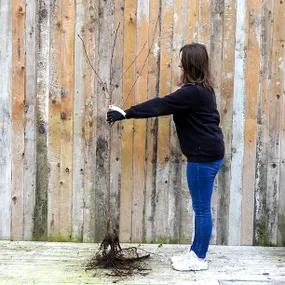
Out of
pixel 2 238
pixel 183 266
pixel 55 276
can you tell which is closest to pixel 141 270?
pixel 183 266

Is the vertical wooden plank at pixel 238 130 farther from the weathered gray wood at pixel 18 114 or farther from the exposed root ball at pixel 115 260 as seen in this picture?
the weathered gray wood at pixel 18 114

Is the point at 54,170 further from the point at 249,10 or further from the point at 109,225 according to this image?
the point at 249,10

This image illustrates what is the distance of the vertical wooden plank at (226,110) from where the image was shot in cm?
484

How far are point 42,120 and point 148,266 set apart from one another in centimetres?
141

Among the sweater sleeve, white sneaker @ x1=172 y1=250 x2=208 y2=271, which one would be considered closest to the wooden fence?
white sneaker @ x1=172 y1=250 x2=208 y2=271

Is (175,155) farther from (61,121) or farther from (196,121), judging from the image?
(61,121)

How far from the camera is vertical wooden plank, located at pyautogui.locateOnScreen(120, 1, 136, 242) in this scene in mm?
4832

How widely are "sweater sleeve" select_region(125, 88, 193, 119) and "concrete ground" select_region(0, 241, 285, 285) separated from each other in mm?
1081

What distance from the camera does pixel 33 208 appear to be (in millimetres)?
4969

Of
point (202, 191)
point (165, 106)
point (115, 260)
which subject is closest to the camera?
point (165, 106)

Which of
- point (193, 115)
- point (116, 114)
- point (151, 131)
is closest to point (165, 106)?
point (193, 115)

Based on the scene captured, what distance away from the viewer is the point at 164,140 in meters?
4.91

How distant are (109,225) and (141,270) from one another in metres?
0.44

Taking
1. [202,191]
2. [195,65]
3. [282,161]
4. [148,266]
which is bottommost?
[148,266]
